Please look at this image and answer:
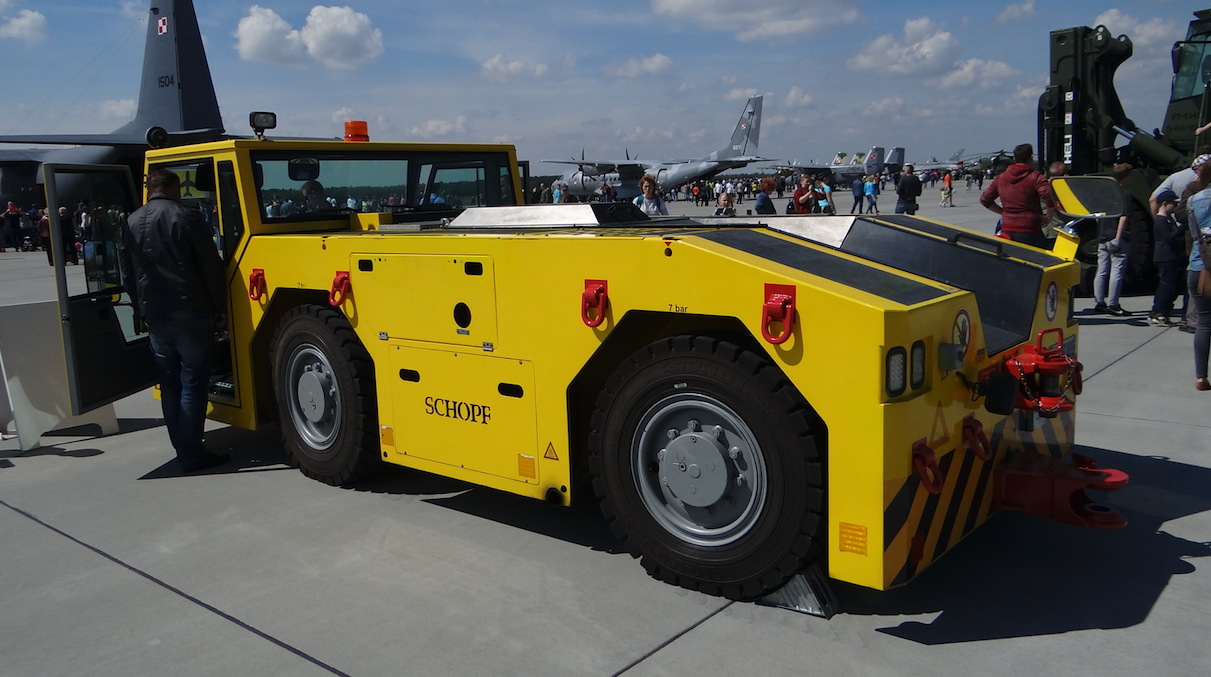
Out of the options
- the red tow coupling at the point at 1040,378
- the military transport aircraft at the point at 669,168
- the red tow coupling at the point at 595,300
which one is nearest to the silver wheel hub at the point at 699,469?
the red tow coupling at the point at 595,300

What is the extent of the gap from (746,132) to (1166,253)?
1760 inches

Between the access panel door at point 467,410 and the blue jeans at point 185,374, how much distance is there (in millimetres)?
1544

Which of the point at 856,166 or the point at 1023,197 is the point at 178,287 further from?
the point at 856,166

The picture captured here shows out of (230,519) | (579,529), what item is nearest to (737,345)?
(579,529)

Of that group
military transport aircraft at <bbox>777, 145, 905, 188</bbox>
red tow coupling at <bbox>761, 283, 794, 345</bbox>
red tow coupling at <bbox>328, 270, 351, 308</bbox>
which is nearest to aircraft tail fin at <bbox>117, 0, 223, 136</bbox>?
red tow coupling at <bbox>328, 270, 351, 308</bbox>

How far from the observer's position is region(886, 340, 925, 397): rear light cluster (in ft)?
9.36

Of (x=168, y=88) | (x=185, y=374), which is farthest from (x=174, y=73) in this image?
(x=185, y=374)

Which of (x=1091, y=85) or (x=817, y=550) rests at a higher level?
(x=1091, y=85)

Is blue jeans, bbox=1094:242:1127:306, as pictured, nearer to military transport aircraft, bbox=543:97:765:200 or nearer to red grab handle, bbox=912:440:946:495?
red grab handle, bbox=912:440:946:495

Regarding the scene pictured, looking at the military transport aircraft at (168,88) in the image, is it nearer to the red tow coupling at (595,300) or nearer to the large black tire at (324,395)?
the large black tire at (324,395)

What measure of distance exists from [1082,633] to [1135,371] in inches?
194

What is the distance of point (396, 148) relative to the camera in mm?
5770

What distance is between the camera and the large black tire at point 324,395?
4.70 meters

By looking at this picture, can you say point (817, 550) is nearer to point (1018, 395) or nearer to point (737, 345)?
point (737, 345)
